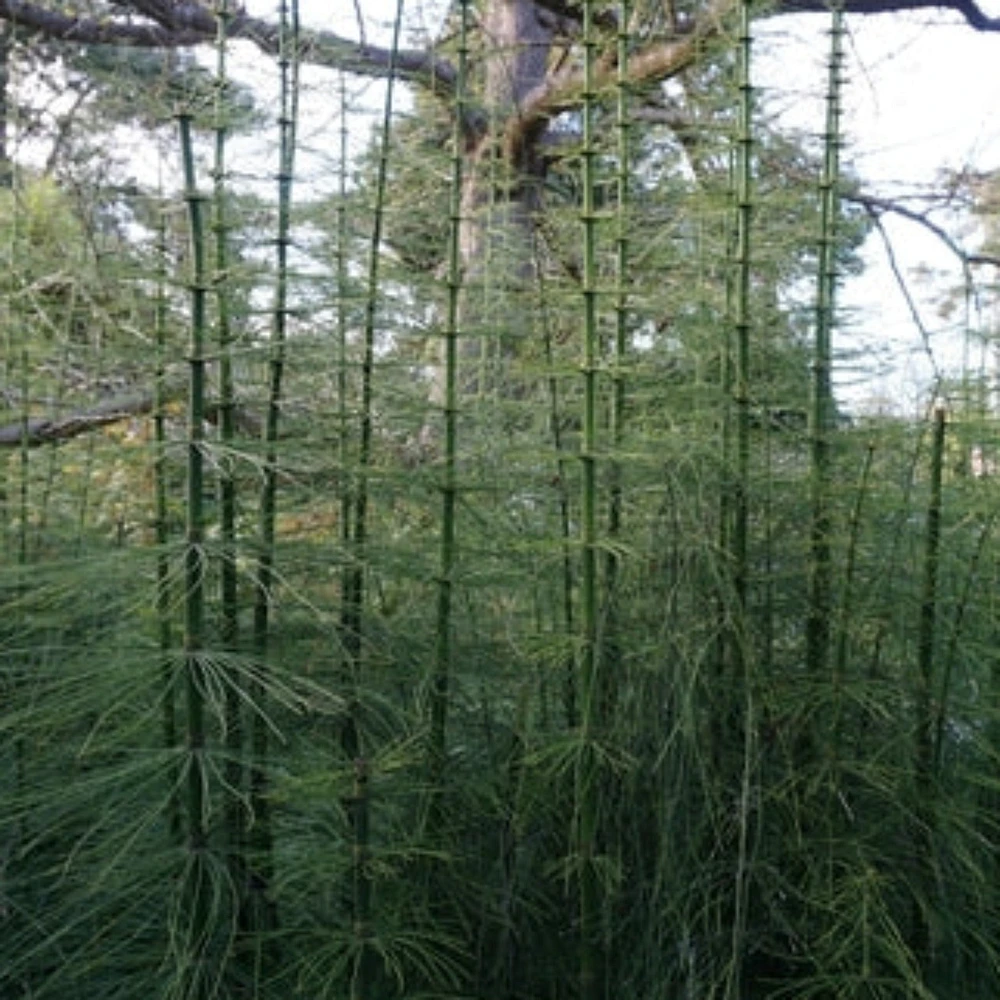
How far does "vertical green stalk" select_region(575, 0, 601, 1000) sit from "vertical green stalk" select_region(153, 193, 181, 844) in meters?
0.56

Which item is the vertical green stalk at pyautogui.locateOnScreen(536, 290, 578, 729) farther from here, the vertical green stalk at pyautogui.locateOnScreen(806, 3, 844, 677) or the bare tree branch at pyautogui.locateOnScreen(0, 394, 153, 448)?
the bare tree branch at pyautogui.locateOnScreen(0, 394, 153, 448)

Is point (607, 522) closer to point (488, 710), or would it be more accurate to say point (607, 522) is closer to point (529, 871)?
point (488, 710)

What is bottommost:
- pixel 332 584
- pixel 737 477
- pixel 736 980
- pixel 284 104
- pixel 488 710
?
pixel 736 980

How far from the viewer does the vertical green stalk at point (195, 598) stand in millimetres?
1646

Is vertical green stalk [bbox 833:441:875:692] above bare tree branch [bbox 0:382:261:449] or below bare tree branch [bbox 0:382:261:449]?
below

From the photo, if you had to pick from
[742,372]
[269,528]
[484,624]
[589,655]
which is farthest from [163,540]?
[742,372]

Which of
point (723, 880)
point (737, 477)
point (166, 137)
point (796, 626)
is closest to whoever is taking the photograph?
point (723, 880)

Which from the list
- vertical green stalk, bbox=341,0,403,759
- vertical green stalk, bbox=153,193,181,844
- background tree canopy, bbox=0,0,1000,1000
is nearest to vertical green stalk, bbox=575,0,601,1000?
background tree canopy, bbox=0,0,1000,1000

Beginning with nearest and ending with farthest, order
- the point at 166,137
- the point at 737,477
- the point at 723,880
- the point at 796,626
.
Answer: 1. the point at 723,880
2. the point at 737,477
3. the point at 796,626
4. the point at 166,137

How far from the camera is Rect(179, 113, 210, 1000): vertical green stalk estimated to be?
165 cm

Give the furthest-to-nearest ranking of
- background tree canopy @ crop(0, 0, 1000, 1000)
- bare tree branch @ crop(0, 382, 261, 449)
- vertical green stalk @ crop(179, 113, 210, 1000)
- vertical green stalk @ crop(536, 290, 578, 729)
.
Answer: bare tree branch @ crop(0, 382, 261, 449)
vertical green stalk @ crop(536, 290, 578, 729)
background tree canopy @ crop(0, 0, 1000, 1000)
vertical green stalk @ crop(179, 113, 210, 1000)

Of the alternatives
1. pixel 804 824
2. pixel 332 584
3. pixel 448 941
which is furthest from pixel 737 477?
pixel 448 941

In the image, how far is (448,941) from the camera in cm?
175

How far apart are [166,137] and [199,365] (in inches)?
Answer: 45.9
